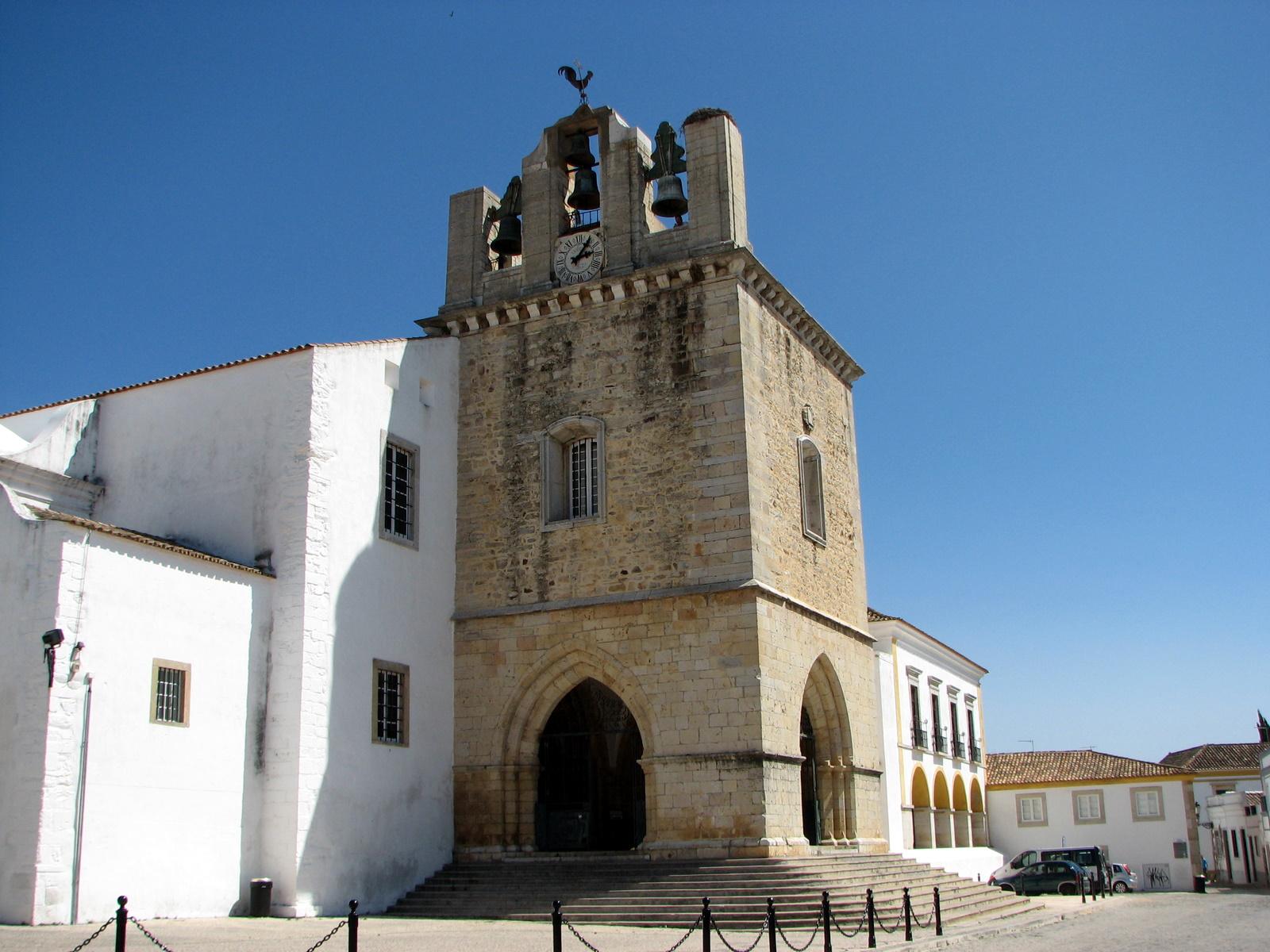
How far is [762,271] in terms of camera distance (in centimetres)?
1867

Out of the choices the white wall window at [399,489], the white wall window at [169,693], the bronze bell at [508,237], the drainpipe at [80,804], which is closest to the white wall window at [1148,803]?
the bronze bell at [508,237]

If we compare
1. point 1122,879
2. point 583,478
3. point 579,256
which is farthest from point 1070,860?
point 579,256

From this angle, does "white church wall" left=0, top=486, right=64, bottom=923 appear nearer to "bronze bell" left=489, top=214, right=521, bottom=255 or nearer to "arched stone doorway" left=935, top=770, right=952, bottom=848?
"bronze bell" left=489, top=214, right=521, bottom=255

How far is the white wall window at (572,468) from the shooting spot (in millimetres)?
18609

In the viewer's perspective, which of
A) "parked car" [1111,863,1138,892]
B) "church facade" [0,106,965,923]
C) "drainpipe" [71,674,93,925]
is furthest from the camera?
"parked car" [1111,863,1138,892]

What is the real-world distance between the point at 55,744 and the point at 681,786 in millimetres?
7755

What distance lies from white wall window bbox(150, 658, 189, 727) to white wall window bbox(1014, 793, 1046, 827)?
31850mm

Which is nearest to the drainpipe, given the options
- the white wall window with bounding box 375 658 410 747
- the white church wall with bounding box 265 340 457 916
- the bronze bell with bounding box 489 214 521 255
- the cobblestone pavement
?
the cobblestone pavement

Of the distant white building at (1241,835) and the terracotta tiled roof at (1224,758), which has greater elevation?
the terracotta tiled roof at (1224,758)

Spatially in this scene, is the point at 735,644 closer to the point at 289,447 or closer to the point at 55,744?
the point at 289,447

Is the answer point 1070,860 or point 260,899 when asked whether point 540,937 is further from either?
point 1070,860

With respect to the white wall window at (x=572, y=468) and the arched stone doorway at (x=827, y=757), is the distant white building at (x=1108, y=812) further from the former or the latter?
the white wall window at (x=572, y=468)

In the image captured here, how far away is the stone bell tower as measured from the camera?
1688 centimetres

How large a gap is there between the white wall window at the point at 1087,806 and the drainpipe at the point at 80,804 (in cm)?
3311
